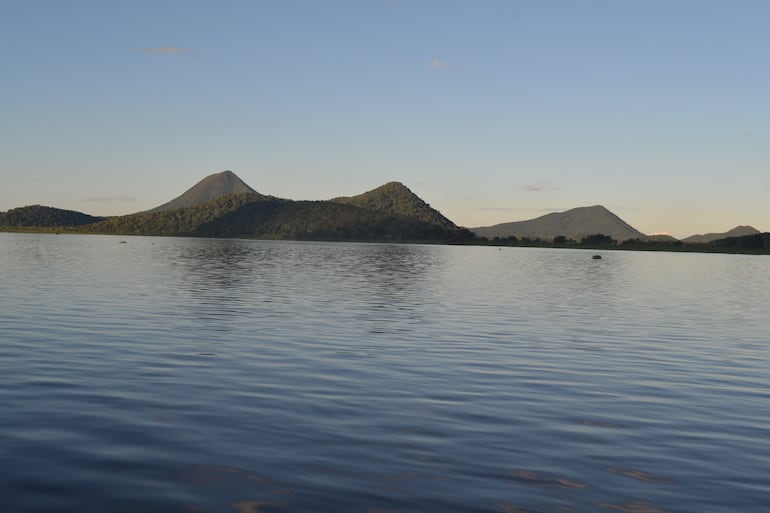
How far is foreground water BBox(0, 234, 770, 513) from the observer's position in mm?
13586

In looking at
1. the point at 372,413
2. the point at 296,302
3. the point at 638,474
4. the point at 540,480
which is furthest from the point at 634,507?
the point at 296,302

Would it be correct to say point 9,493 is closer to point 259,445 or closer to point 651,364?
point 259,445

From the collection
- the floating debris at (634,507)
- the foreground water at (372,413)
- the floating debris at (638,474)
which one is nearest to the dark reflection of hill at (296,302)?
the foreground water at (372,413)

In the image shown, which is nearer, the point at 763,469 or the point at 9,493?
the point at 9,493

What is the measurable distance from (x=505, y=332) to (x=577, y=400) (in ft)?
56.4

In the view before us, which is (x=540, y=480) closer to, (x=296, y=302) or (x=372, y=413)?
(x=372, y=413)

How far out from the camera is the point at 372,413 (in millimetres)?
20328

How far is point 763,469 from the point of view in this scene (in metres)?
16.0

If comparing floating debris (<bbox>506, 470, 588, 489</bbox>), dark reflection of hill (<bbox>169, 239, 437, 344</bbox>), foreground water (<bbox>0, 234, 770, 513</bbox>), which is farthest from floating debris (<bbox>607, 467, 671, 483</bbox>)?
dark reflection of hill (<bbox>169, 239, 437, 344</bbox>)

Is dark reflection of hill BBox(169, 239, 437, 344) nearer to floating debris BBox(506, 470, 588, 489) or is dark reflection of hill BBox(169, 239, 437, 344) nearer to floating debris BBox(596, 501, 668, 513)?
floating debris BBox(506, 470, 588, 489)

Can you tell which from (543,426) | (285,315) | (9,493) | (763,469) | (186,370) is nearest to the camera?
(9,493)

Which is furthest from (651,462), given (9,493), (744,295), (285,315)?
(744,295)

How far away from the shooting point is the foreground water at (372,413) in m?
13.6

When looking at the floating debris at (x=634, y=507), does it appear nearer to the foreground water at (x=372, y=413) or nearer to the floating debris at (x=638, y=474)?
the foreground water at (x=372, y=413)
